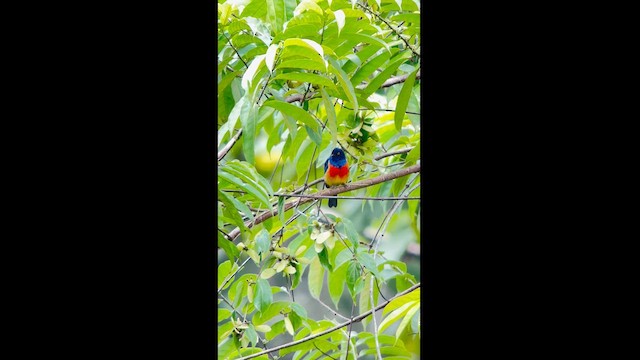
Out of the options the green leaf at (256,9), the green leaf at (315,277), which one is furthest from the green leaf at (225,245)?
the green leaf at (315,277)

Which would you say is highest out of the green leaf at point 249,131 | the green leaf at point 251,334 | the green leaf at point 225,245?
the green leaf at point 249,131

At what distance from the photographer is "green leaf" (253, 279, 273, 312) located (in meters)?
1.43

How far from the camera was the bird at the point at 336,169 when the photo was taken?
1786 mm

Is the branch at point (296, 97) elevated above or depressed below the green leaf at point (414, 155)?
above

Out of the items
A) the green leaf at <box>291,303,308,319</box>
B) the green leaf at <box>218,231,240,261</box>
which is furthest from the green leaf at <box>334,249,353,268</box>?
the green leaf at <box>218,231,240,261</box>

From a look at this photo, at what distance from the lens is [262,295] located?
1435 millimetres

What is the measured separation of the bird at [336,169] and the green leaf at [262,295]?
0.42m

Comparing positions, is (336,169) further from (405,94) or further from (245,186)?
(245,186)

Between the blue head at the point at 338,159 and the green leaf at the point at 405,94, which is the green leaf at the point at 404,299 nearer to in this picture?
the green leaf at the point at 405,94
